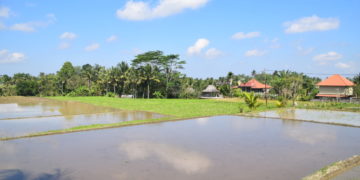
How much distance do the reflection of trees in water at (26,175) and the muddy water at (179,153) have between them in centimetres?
3

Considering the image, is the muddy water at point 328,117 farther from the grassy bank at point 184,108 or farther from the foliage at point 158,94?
the foliage at point 158,94

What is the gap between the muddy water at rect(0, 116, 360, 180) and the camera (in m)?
7.95

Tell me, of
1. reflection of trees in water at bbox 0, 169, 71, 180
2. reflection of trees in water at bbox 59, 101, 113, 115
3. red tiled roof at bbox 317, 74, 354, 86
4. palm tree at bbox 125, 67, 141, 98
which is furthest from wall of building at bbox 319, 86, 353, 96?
reflection of trees in water at bbox 0, 169, 71, 180

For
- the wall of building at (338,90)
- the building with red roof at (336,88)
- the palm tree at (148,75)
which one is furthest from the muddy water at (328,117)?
the palm tree at (148,75)

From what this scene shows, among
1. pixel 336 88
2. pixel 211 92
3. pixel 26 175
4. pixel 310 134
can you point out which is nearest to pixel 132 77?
pixel 211 92

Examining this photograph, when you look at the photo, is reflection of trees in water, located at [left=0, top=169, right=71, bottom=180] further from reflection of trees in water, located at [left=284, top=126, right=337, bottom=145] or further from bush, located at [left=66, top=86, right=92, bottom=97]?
bush, located at [left=66, top=86, right=92, bottom=97]

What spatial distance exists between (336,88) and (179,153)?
33772mm

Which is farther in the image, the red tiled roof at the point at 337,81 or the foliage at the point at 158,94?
the foliage at the point at 158,94

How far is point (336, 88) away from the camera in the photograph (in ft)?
118

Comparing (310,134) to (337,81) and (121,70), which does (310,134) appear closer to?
(337,81)

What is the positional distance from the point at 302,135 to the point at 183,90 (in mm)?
32336

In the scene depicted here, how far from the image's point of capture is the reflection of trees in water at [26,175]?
24.4ft

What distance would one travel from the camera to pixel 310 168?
8414 mm

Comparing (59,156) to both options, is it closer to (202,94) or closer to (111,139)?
(111,139)
